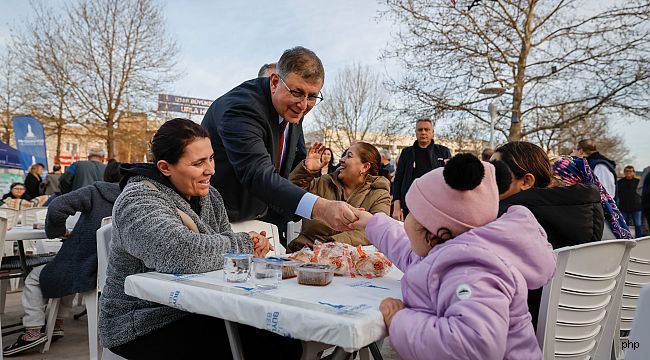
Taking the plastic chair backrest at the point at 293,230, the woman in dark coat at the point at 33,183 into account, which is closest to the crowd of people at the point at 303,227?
the plastic chair backrest at the point at 293,230

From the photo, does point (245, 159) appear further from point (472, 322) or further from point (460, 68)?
point (460, 68)

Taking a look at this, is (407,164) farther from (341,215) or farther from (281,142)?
(341,215)

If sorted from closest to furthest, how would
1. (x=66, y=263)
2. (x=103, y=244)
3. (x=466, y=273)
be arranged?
(x=466, y=273)
(x=103, y=244)
(x=66, y=263)

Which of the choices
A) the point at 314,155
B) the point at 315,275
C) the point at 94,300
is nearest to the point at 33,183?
the point at 94,300

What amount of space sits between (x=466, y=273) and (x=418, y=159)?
18.7ft

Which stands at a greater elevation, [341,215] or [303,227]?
[341,215]

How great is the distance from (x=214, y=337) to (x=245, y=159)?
988mm

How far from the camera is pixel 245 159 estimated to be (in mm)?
2621

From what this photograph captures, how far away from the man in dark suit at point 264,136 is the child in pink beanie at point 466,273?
2.49ft

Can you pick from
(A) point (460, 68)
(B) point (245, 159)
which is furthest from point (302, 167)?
(A) point (460, 68)

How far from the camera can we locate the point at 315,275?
180 centimetres

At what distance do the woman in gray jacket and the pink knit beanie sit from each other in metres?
0.86

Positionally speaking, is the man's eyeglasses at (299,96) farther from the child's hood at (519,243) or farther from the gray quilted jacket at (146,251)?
the child's hood at (519,243)

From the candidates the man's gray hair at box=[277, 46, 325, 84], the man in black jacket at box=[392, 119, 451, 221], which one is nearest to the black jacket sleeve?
the man in black jacket at box=[392, 119, 451, 221]
